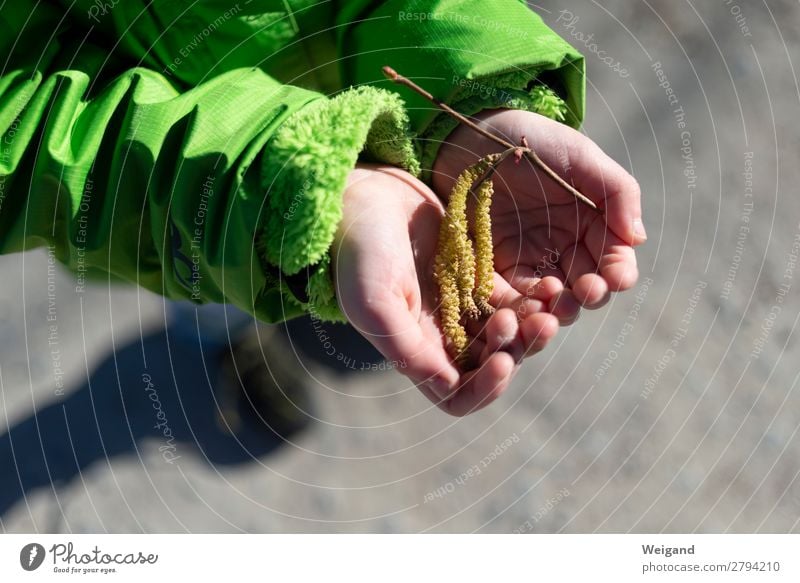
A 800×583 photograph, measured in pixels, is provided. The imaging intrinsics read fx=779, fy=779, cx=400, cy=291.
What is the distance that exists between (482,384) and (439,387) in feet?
0.09

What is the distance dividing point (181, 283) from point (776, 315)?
60 cm

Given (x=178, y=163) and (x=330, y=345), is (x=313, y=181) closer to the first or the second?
(x=178, y=163)

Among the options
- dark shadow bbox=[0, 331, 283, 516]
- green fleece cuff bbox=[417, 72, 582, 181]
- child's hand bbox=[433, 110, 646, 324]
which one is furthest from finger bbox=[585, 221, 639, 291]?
dark shadow bbox=[0, 331, 283, 516]

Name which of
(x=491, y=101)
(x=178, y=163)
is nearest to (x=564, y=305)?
(x=491, y=101)

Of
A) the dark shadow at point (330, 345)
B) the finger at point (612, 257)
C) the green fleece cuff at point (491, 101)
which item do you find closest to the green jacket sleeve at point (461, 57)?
the green fleece cuff at point (491, 101)

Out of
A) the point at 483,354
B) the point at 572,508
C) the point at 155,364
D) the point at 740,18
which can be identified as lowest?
the point at 572,508

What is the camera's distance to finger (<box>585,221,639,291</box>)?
53 cm

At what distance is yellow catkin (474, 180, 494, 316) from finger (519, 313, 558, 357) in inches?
1.7

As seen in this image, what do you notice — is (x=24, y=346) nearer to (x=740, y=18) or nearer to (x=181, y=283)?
(x=181, y=283)

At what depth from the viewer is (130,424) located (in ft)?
2.43

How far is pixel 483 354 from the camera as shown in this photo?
509mm

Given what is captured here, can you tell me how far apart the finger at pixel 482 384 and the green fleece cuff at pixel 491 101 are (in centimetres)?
17
